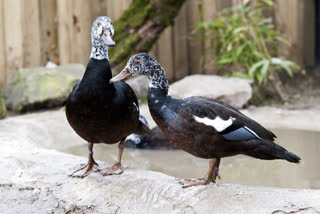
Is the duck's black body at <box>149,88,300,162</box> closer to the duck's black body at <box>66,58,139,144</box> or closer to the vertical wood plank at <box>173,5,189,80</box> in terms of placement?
the duck's black body at <box>66,58,139,144</box>

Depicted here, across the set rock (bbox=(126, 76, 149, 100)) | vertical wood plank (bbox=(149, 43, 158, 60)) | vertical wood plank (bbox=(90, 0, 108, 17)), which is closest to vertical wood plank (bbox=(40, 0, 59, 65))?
vertical wood plank (bbox=(90, 0, 108, 17))

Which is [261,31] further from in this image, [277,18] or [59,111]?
[59,111]

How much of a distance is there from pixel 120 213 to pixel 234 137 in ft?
2.42

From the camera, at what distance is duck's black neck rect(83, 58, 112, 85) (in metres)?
3.35

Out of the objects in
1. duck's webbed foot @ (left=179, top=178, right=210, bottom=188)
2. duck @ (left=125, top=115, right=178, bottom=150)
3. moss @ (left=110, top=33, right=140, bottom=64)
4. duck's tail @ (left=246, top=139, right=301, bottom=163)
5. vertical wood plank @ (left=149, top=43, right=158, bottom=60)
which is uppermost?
duck's tail @ (left=246, top=139, right=301, bottom=163)

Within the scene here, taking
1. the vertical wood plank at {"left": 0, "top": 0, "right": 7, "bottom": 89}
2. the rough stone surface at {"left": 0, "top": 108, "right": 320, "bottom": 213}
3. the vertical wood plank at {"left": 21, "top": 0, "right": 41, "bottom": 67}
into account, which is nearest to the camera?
the rough stone surface at {"left": 0, "top": 108, "right": 320, "bottom": 213}

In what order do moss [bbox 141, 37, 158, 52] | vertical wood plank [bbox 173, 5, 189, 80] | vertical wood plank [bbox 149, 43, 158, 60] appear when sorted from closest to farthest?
moss [bbox 141, 37, 158, 52] < vertical wood plank [bbox 149, 43, 158, 60] < vertical wood plank [bbox 173, 5, 189, 80]

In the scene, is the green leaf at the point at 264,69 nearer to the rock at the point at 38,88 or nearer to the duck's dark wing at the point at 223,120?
the rock at the point at 38,88

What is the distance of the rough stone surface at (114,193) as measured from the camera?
2.79m

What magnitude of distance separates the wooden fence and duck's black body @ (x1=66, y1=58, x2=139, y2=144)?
3157 millimetres

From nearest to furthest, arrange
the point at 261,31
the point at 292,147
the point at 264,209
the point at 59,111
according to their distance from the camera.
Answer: the point at 264,209 < the point at 292,147 < the point at 59,111 < the point at 261,31

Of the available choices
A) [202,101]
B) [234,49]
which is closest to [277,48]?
[234,49]

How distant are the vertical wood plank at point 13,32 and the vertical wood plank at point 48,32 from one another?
1.00ft

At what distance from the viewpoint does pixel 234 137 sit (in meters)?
3.00
